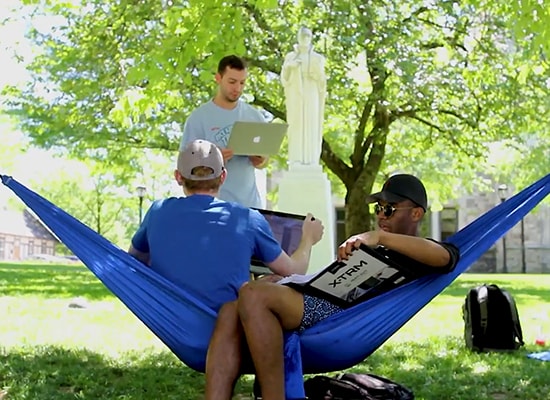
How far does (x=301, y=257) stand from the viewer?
8.55ft

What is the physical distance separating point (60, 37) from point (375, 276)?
10.4 m

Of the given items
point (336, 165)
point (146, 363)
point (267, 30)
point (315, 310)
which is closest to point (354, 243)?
point (315, 310)

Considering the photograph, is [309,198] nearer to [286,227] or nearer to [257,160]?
[257,160]

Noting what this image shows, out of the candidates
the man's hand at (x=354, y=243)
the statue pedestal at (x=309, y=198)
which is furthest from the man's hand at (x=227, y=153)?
the statue pedestal at (x=309, y=198)

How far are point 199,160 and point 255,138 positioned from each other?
112 centimetres

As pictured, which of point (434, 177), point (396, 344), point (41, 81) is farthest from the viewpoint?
point (434, 177)

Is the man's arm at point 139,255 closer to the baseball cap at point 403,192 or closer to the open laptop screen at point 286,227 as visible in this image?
the open laptop screen at point 286,227

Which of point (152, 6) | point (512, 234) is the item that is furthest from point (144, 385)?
point (512, 234)

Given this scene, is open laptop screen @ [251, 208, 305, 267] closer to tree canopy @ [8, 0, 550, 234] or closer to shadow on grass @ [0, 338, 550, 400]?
shadow on grass @ [0, 338, 550, 400]

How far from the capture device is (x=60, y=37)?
1188cm

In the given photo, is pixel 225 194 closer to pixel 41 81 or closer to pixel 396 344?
pixel 396 344

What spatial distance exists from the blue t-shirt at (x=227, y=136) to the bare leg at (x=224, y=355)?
137 cm

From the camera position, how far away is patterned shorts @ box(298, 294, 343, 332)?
2.42 meters

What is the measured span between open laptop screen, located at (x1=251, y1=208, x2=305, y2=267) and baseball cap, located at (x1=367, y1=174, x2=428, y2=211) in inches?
17.9
